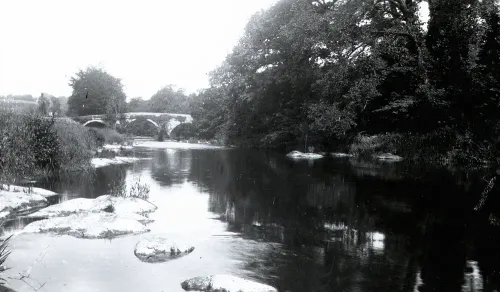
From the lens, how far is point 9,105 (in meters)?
18.1

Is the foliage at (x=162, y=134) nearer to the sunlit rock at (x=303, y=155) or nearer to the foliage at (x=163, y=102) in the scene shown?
the sunlit rock at (x=303, y=155)

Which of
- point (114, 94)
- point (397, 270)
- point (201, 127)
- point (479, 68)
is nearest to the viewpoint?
point (397, 270)

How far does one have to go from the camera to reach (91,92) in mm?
71312

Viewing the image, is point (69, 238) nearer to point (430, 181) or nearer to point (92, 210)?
point (92, 210)

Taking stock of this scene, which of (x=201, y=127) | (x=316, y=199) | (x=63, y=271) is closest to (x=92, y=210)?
(x=63, y=271)

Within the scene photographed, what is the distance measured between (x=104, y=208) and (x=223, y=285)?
6318mm

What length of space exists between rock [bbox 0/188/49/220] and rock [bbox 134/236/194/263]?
179 inches

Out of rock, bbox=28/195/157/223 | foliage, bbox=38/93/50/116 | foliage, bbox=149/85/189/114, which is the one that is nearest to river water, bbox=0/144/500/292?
rock, bbox=28/195/157/223

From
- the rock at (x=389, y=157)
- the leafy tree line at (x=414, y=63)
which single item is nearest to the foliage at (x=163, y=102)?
the rock at (x=389, y=157)

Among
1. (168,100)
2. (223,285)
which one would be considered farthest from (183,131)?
(223,285)

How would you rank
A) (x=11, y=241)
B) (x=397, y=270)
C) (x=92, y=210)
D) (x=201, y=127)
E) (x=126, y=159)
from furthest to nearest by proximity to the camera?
(x=201, y=127)
(x=126, y=159)
(x=92, y=210)
(x=11, y=241)
(x=397, y=270)

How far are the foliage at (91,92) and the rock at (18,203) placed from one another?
5801 centimetres

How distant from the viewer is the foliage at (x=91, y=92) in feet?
234

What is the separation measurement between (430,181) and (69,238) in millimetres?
16612
